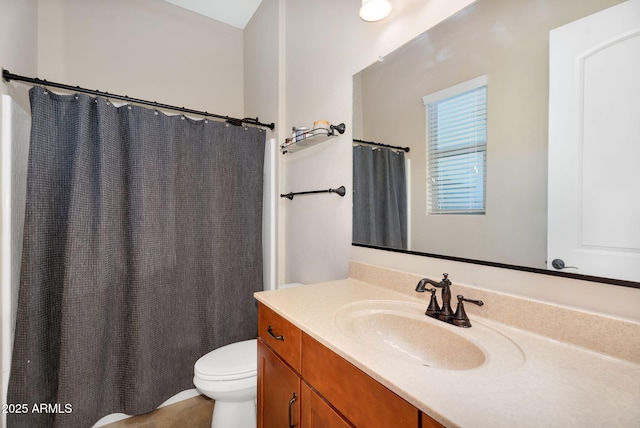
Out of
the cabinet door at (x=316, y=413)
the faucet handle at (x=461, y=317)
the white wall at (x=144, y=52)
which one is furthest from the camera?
the white wall at (x=144, y=52)

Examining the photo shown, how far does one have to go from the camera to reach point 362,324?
0.92 m

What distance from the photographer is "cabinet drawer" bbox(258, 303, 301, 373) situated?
2.86 feet

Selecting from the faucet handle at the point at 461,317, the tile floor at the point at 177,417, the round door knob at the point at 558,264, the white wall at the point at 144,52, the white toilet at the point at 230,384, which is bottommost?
the tile floor at the point at 177,417

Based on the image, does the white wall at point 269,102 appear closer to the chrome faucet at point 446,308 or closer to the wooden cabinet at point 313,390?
the wooden cabinet at point 313,390

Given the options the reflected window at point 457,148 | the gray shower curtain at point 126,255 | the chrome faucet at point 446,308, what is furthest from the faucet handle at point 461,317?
the gray shower curtain at point 126,255

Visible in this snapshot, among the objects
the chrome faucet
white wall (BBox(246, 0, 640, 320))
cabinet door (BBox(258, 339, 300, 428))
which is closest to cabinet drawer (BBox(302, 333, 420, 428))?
cabinet door (BBox(258, 339, 300, 428))

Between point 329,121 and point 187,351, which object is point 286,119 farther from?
point 187,351

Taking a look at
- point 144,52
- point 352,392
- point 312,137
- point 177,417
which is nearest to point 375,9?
point 312,137

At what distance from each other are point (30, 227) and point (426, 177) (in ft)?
6.45

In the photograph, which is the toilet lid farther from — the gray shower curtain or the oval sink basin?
the oval sink basin

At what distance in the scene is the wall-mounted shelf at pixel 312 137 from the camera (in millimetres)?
1432

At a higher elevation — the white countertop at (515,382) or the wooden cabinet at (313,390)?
the white countertop at (515,382)

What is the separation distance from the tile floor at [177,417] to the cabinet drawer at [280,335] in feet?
3.43

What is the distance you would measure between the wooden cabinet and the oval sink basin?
0.33 ft
